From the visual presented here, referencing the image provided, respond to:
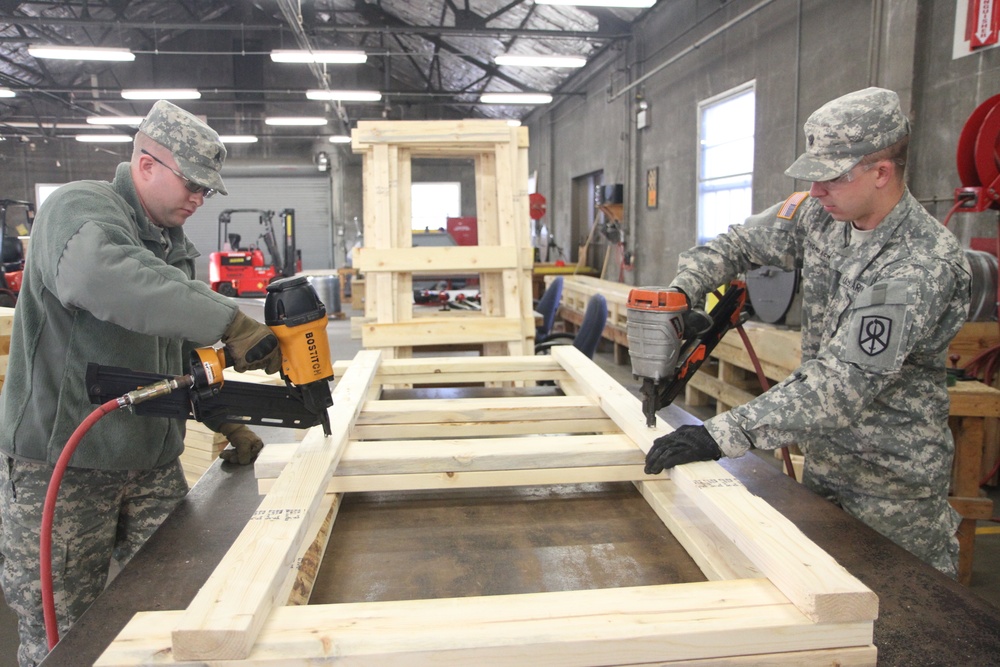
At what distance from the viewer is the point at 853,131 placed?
70.9 inches

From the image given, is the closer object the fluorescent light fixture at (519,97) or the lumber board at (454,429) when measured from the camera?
the lumber board at (454,429)

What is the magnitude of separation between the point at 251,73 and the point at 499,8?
936 cm

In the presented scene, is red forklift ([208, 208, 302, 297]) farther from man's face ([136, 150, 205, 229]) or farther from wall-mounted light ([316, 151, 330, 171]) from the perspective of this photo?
man's face ([136, 150, 205, 229])

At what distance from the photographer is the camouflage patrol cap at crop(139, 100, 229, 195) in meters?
1.97

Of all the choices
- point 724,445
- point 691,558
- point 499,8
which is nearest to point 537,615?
point 691,558

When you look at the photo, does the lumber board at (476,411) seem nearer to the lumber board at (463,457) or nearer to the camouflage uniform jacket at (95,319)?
the lumber board at (463,457)

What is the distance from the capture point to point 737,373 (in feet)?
19.4

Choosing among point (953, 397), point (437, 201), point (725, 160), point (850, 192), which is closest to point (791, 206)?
point (850, 192)

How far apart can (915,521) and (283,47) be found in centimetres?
1834

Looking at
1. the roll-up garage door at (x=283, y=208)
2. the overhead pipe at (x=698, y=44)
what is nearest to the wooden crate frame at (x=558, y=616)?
the overhead pipe at (x=698, y=44)

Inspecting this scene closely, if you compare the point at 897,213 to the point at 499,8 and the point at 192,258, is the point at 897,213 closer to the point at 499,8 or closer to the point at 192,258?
the point at 192,258

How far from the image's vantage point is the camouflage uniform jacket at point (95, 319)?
165cm

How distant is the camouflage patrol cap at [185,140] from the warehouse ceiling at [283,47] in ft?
31.4

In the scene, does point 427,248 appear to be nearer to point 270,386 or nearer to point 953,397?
point 270,386
